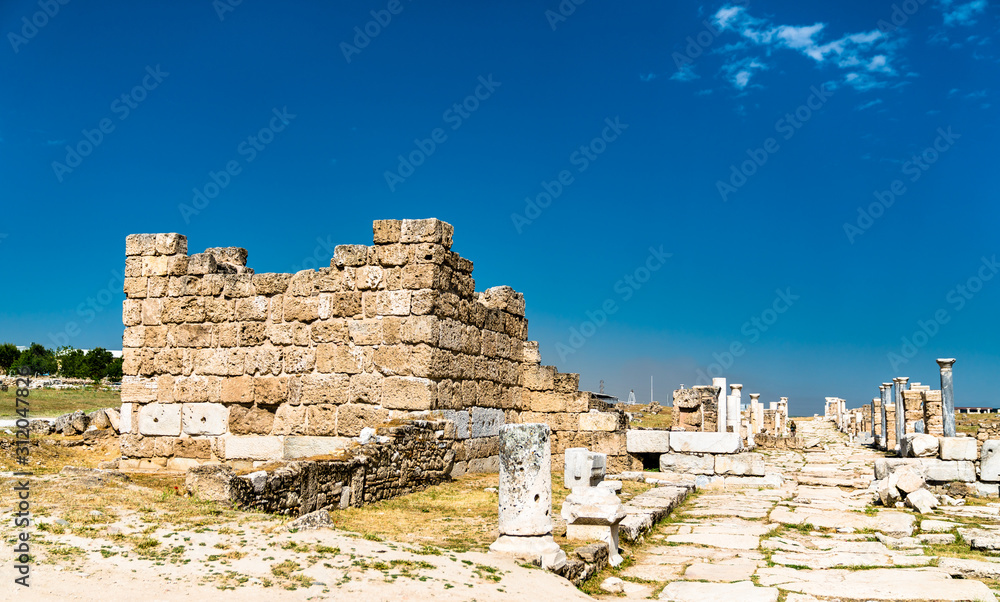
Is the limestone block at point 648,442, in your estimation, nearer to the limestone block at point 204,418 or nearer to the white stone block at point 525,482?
the limestone block at point 204,418

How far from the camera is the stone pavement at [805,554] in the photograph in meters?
6.30

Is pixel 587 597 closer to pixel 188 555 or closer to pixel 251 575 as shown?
pixel 251 575

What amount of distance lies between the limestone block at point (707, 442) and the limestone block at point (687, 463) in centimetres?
12

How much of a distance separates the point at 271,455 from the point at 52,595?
701 centimetres

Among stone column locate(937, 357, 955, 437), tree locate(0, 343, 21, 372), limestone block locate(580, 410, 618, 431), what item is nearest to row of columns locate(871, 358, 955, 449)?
stone column locate(937, 357, 955, 437)

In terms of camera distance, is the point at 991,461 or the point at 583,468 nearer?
the point at 583,468

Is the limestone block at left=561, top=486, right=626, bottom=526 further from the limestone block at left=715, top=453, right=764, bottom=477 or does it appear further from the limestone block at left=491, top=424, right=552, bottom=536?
the limestone block at left=715, top=453, right=764, bottom=477

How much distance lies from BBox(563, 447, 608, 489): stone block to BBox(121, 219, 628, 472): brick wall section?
3174 mm

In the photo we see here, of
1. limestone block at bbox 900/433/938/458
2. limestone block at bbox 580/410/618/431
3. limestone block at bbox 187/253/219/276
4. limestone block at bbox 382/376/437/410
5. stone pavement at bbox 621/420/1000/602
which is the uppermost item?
limestone block at bbox 187/253/219/276

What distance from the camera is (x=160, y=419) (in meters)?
12.4

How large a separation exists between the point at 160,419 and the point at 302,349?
9.09 ft

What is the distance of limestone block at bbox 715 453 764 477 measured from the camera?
564 inches

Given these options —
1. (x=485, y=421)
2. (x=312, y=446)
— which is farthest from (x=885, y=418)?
(x=312, y=446)

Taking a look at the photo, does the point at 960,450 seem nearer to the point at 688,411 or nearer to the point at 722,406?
the point at 722,406
